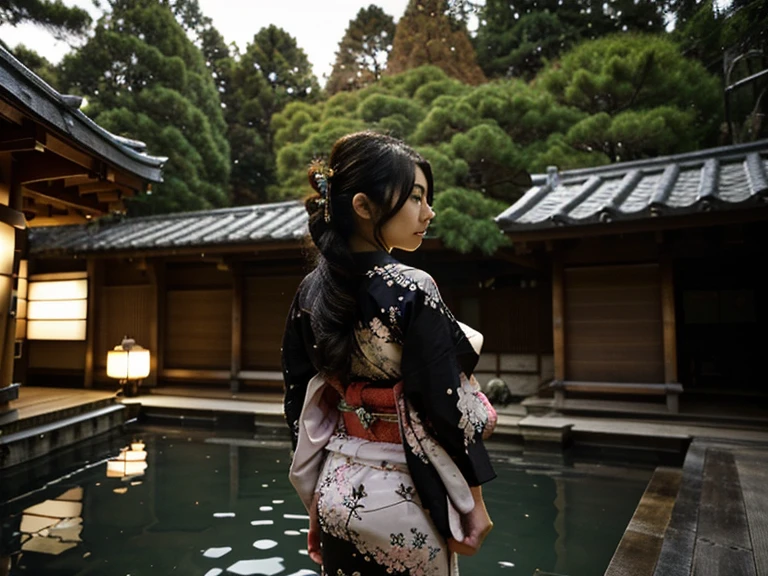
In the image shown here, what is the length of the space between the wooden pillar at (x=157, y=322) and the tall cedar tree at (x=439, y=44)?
10054 mm

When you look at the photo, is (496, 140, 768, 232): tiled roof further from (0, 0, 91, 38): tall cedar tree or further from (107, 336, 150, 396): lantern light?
(107, 336, 150, 396): lantern light

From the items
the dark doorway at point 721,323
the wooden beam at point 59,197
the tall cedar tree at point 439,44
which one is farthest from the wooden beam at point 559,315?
the tall cedar tree at point 439,44

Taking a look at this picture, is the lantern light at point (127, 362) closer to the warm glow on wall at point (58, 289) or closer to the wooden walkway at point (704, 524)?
the warm glow on wall at point (58, 289)

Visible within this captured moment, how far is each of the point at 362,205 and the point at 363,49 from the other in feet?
74.2

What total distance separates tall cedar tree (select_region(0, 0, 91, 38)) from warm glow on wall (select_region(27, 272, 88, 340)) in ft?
18.2

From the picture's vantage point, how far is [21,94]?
482cm

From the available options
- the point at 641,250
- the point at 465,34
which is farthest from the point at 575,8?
the point at 641,250

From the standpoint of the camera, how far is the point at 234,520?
439 centimetres

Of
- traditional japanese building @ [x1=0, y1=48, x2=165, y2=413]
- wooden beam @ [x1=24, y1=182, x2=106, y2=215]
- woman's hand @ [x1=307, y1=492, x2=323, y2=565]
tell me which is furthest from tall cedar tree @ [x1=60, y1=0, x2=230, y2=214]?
woman's hand @ [x1=307, y1=492, x2=323, y2=565]

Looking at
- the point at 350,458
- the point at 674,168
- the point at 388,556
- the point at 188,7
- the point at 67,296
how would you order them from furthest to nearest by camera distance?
the point at 188,7 < the point at 67,296 < the point at 674,168 < the point at 350,458 < the point at 388,556

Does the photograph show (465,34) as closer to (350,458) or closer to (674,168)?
(674,168)

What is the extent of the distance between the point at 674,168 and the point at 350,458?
8.84 m

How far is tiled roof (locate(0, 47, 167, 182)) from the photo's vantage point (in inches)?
185

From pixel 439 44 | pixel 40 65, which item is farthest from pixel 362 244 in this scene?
pixel 439 44
